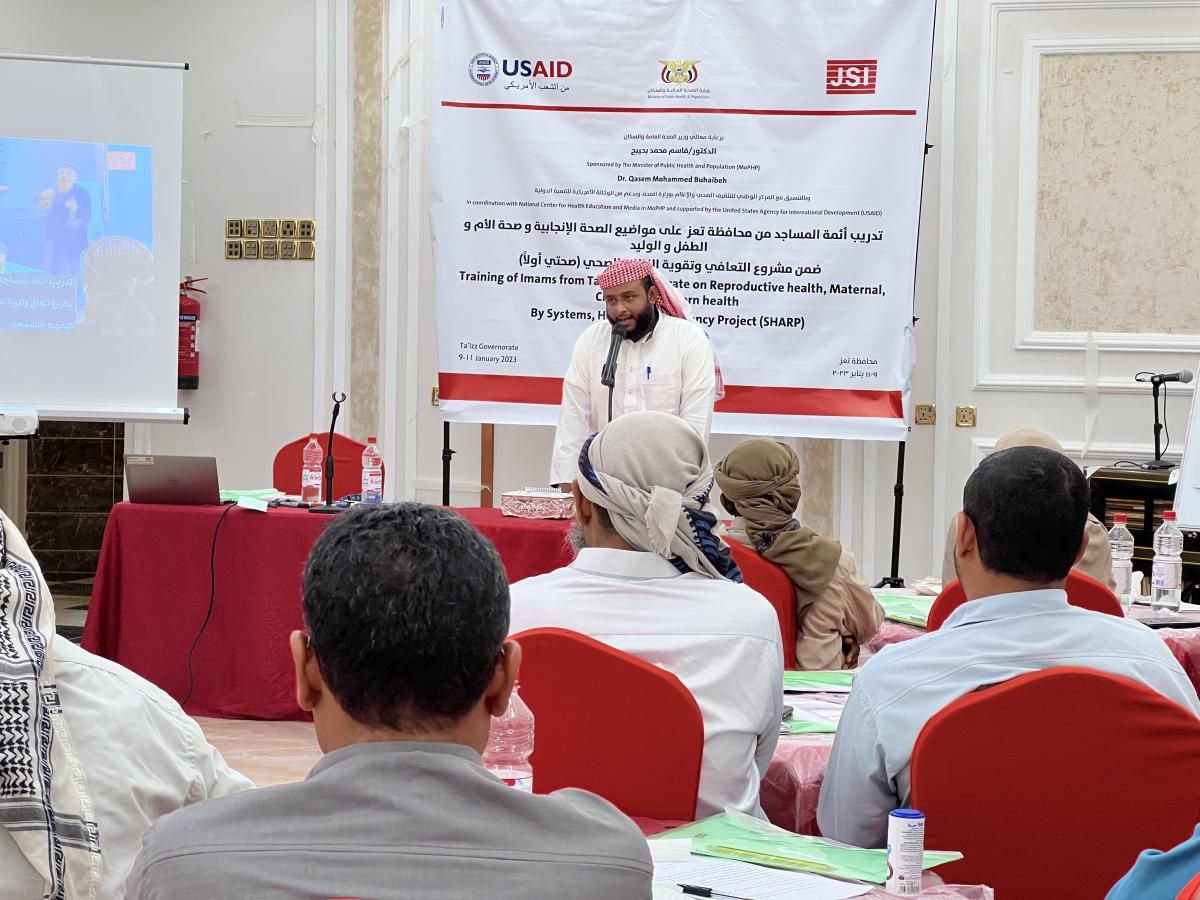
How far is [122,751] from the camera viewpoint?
1.31 metres

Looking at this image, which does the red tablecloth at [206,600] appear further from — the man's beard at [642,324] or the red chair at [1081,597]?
the red chair at [1081,597]

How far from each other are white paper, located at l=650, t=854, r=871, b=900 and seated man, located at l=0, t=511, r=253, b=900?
49 centimetres

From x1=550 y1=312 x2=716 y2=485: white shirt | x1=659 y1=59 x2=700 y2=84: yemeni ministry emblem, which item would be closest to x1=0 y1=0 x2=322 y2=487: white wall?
x1=659 y1=59 x2=700 y2=84: yemeni ministry emblem

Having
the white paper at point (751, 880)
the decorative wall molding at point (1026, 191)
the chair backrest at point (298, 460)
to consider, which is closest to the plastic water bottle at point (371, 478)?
the chair backrest at point (298, 460)

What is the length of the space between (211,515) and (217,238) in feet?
8.22

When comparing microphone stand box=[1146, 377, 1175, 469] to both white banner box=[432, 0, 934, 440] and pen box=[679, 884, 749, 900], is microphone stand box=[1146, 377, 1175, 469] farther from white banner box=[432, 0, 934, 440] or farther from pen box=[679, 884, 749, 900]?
pen box=[679, 884, 749, 900]

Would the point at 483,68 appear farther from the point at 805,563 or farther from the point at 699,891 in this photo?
the point at 699,891

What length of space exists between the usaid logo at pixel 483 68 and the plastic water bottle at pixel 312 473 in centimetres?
199

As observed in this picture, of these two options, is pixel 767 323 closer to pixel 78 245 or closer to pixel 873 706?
pixel 78 245

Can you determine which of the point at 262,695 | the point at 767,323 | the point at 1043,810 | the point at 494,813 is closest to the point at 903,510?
the point at 767,323

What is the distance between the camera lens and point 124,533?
14.3ft

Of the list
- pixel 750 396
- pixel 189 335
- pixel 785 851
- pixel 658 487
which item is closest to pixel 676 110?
pixel 750 396

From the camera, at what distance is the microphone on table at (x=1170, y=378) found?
5.49 metres

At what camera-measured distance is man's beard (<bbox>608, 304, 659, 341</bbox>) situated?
499 cm
